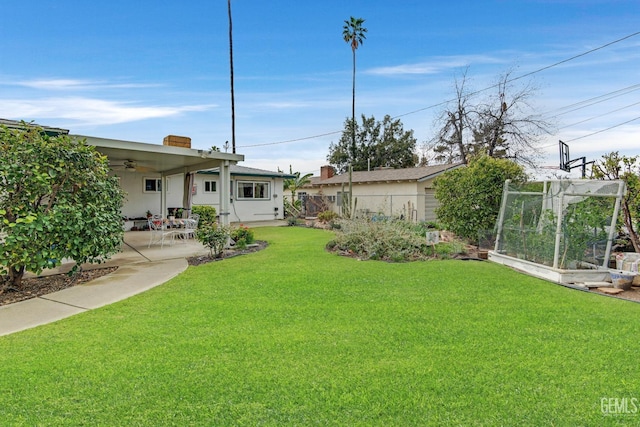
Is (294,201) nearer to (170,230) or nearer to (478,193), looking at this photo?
(170,230)

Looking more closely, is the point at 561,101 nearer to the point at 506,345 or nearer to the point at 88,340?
the point at 506,345

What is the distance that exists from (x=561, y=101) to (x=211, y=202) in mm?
21920

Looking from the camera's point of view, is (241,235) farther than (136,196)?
No

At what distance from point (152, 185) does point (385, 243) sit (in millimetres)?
11908

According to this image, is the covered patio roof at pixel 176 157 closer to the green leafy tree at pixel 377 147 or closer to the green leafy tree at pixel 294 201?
the green leafy tree at pixel 294 201

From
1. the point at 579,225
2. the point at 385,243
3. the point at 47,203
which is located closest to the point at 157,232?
the point at 47,203

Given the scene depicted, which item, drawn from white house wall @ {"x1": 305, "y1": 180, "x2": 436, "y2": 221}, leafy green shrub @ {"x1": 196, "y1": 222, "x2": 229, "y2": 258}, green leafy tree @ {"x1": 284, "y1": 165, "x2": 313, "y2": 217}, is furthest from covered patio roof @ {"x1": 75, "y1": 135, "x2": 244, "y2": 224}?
green leafy tree @ {"x1": 284, "y1": 165, "x2": 313, "y2": 217}

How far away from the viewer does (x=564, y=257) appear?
728cm

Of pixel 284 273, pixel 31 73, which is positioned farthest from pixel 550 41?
pixel 31 73

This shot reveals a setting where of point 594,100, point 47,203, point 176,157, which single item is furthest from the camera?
point 594,100

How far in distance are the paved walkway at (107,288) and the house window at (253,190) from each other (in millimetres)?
9668

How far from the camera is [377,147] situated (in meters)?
40.6

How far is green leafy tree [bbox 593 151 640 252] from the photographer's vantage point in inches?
310

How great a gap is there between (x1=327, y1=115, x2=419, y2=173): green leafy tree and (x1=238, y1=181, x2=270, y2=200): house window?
20.5m
